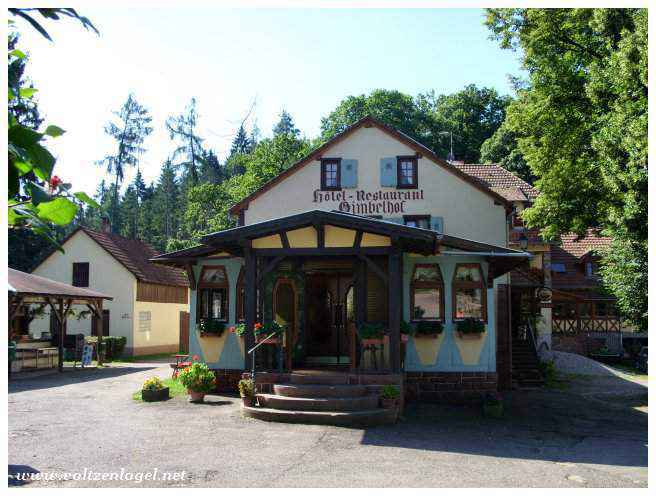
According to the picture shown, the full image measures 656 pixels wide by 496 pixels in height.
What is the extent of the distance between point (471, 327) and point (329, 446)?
20.3 ft

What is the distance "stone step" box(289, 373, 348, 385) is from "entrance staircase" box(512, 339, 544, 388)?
833 centimetres

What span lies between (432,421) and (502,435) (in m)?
1.51

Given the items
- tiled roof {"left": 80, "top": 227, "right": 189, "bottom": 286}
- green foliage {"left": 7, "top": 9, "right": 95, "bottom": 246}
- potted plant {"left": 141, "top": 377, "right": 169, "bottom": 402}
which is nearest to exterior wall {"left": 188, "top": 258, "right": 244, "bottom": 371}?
potted plant {"left": 141, "top": 377, "right": 169, "bottom": 402}

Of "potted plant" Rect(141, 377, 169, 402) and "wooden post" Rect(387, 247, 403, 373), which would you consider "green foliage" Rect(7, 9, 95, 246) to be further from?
"potted plant" Rect(141, 377, 169, 402)

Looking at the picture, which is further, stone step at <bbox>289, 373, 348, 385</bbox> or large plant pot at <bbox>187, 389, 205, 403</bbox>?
large plant pot at <bbox>187, 389, 205, 403</bbox>

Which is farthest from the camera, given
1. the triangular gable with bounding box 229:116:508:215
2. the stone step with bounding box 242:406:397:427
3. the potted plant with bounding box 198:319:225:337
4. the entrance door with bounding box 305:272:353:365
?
the triangular gable with bounding box 229:116:508:215

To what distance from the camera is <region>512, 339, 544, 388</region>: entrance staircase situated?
65.2ft

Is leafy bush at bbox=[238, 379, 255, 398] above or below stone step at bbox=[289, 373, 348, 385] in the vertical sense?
below

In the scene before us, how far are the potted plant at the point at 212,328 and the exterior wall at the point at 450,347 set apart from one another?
14.9ft

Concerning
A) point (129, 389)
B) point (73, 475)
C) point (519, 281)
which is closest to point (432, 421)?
point (73, 475)

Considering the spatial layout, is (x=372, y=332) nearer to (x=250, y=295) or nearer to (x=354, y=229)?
(x=354, y=229)

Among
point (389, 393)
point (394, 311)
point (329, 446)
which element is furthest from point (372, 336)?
point (329, 446)

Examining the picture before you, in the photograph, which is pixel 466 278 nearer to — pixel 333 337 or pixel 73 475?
pixel 333 337
